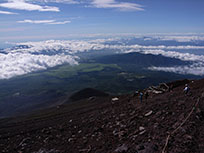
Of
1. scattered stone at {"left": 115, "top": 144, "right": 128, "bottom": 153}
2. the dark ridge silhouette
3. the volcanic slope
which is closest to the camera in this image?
the volcanic slope

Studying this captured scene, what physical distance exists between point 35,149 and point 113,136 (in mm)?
10569

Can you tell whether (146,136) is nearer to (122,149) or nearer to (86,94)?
(122,149)

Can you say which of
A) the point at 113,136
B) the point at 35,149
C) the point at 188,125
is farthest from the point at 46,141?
Answer: the point at 188,125

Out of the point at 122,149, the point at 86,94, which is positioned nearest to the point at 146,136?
the point at 122,149

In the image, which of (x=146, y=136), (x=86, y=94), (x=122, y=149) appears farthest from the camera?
(x=86, y=94)

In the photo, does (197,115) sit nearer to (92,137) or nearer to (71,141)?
(92,137)

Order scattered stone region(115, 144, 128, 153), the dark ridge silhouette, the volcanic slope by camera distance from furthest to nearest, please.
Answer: the dark ridge silhouette < scattered stone region(115, 144, 128, 153) < the volcanic slope

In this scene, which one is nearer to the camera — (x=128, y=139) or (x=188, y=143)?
(x=188, y=143)

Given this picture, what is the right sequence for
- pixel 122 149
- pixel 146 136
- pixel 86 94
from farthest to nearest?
pixel 86 94
pixel 146 136
pixel 122 149

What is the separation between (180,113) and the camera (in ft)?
58.9

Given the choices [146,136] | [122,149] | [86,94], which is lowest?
[86,94]

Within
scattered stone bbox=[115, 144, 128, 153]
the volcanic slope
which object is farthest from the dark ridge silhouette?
scattered stone bbox=[115, 144, 128, 153]

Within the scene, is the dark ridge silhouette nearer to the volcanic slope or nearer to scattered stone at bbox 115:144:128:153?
the volcanic slope

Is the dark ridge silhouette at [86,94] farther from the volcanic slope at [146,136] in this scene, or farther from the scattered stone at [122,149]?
the scattered stone at [122,149]
